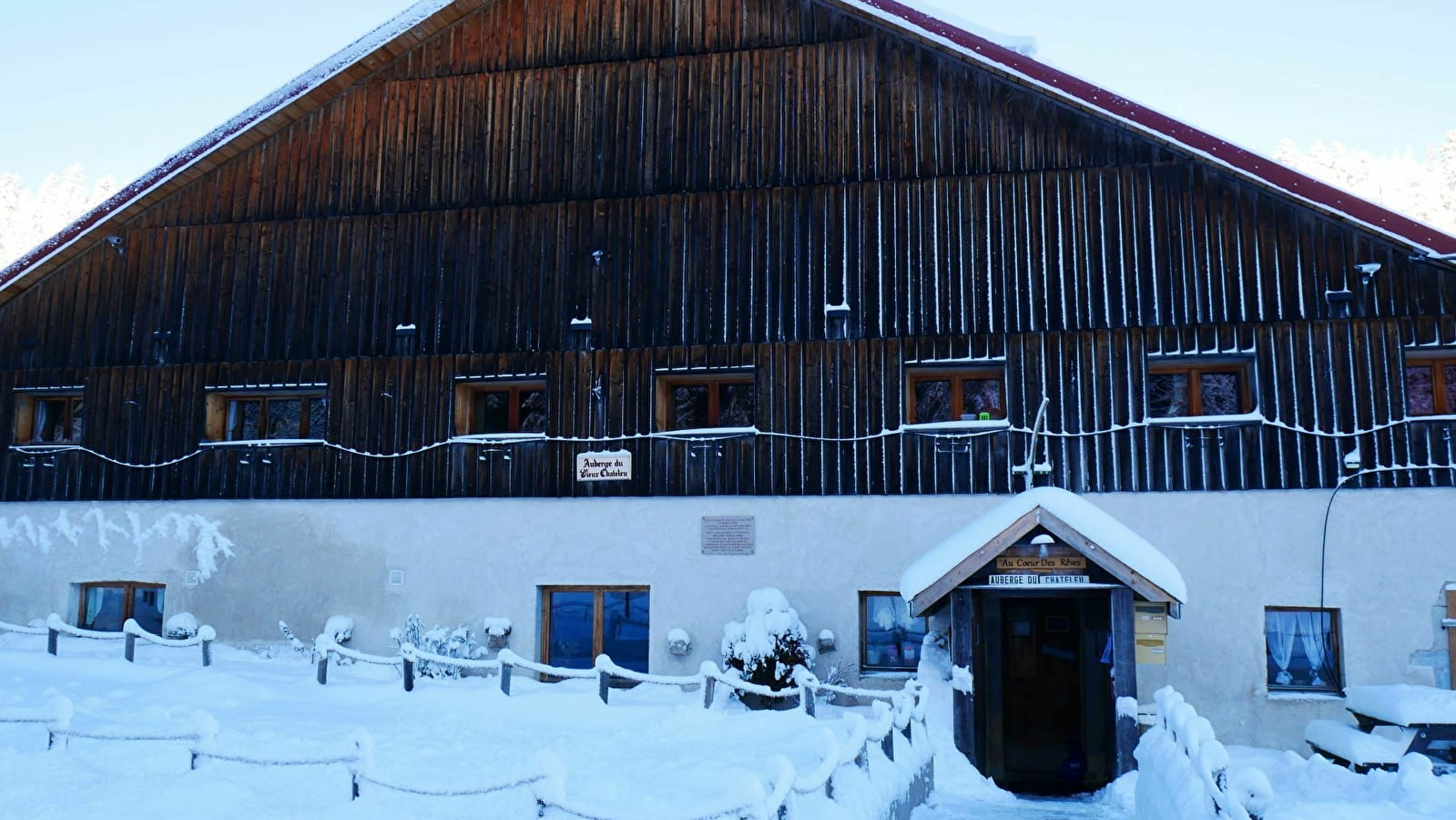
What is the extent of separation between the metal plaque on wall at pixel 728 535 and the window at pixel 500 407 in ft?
9.60

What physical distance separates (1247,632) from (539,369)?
32.5 feet

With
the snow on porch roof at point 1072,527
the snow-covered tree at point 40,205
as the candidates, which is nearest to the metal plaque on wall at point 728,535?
the snow on porch roof at point 1072,527

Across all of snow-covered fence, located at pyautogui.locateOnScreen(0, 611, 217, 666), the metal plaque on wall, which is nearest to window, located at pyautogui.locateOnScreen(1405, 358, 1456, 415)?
the metal plaque on wall

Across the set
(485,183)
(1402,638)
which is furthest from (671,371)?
(1402,638)

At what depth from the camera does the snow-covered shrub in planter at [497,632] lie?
16.1 metres

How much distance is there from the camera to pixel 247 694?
44.3 feet

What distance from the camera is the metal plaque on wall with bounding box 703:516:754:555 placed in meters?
15.6

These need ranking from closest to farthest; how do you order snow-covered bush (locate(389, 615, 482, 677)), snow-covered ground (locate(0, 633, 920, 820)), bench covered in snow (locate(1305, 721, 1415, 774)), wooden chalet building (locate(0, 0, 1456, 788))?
snow-covered ground (locate(0, 633, 920, 820)) → bench covered in snow (locate(1305, 721, 1415, 774)) → wooden chalet building (locate(0, 0, 1456, 788)) → snow-covered bush (locate(389, 615, 482, 677))

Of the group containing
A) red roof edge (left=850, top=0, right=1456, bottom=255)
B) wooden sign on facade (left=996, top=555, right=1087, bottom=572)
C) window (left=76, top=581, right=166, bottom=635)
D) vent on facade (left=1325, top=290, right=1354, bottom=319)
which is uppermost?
red roof edge (left=850, top=0, right=1456, bottom=255)

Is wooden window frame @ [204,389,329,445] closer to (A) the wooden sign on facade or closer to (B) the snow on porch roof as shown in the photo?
(B) the snow on porch roof

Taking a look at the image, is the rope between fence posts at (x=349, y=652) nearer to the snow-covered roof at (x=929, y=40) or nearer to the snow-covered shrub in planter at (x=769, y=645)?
the snow-covered shrub in planter at (x=769, y=645)

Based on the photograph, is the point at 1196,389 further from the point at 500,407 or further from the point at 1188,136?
the point at 500,407

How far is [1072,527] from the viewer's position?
38.2 feet

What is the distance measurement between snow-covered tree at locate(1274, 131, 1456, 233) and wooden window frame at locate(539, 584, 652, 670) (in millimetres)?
40894
